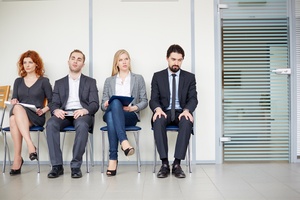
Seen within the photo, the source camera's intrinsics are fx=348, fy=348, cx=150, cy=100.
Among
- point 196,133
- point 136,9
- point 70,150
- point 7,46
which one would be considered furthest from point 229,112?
point 7,46

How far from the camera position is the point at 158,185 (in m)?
2.91

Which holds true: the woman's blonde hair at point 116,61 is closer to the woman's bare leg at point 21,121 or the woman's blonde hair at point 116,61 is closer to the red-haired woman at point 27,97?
the red-haired woman at point 27,97

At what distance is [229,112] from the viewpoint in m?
4.12

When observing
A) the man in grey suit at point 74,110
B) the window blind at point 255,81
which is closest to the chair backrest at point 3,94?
the man in grey suit at point 74,110

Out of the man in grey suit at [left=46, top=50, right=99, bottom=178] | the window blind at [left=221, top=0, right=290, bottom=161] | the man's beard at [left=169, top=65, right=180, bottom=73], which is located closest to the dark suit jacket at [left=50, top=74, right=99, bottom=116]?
the man in grey suit at [left=46, top=50, right=99, bottom=178]

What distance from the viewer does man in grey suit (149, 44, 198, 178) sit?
11.0 feet

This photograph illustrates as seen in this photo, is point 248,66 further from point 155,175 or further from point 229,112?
point 155,175

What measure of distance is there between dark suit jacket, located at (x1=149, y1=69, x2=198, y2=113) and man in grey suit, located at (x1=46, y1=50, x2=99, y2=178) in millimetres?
638

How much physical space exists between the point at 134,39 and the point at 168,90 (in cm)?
84

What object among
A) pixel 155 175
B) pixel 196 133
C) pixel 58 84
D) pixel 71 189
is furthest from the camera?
pixel 196 133

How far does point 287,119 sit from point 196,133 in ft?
3.59

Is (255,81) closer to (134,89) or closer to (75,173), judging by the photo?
(134,89)

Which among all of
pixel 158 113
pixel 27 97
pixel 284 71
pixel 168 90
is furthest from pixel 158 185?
pixel 284 71

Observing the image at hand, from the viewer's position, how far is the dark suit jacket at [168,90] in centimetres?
368
